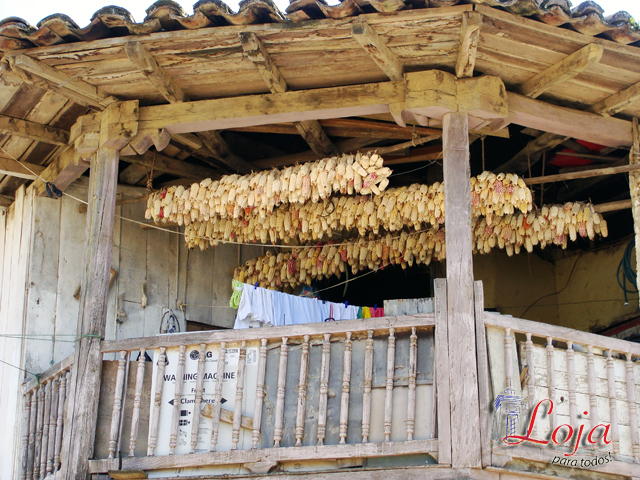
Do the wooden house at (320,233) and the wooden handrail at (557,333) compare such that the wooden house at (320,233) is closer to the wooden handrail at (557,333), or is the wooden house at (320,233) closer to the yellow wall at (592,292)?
the wooden handrail at (557,333)

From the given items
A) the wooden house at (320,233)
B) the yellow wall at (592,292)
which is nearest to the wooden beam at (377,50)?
the wooden house at (320,233)

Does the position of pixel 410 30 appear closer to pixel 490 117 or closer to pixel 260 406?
pixel 490 117

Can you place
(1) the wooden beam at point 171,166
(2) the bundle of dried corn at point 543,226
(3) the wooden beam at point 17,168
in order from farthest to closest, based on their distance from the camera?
(1) the wooden beam at point 171,166 → (3) the wooden beam at point 17,168 → (2) the bundle of dried corn at point 543,226

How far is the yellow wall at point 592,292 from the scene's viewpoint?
10711 millimetres

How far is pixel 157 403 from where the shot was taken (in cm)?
692

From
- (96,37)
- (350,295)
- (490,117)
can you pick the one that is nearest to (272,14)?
(96,37)

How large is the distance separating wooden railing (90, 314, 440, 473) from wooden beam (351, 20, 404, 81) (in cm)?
215

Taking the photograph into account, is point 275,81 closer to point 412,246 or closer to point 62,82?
point 62,82

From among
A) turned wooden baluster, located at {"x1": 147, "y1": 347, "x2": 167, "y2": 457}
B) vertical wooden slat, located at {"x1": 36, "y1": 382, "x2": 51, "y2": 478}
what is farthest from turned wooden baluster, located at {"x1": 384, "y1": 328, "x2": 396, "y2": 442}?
vertical wooden slat, located at {"x1": 36, "y1": 382, "x2": 51, "y2": 478}

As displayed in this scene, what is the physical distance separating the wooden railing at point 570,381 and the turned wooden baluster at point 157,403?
2678 millimetres

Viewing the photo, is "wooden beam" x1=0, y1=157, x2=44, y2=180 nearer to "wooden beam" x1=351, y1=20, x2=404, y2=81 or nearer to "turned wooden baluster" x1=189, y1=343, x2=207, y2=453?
"turned wooden baluster" x1=189, y1=343, x2=207, y2=453

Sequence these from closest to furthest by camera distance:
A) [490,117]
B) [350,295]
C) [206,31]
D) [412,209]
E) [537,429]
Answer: [537,429] → [206,31] → [490,117] → [412,209] → [350,295]

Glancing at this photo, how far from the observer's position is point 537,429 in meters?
6.30

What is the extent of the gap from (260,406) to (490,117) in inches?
125
